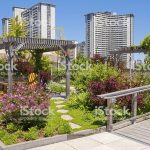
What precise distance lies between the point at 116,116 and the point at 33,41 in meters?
6.26

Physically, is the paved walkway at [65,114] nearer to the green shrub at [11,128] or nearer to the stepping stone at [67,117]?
the stepping stone at [67,117]

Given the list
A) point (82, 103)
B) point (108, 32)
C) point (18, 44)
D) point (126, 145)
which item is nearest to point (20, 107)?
point (126, 145)

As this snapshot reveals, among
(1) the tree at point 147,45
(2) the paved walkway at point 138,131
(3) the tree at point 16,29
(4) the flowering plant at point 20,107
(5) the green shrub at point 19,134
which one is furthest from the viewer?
(3) the tree at point 16,29

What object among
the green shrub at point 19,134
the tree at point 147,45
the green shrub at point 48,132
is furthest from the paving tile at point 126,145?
the tree at point 147,45

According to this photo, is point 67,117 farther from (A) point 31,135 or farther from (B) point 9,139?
(B) point 9,139

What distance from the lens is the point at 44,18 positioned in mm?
57531

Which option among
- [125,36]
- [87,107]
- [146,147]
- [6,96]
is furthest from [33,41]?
[125,36]

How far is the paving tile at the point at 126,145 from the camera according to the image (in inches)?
240

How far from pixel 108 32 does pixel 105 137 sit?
2144 inches

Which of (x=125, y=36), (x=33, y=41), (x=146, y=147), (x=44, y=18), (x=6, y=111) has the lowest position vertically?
(x=146, y=147)

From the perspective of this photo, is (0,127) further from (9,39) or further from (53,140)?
(9,39)

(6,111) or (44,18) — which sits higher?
(44,18)

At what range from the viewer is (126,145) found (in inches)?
248

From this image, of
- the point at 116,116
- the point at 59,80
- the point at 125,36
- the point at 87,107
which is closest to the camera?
the point at 116,116
